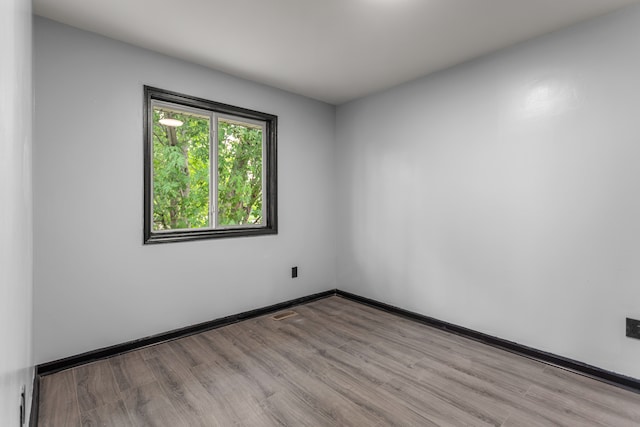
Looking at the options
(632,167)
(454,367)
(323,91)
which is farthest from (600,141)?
(323,91)

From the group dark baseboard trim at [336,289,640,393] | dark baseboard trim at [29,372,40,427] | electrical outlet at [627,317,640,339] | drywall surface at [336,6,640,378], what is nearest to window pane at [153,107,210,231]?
dark baseboard trim at [29,372,40,427]

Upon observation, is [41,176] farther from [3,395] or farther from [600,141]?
[600,141]

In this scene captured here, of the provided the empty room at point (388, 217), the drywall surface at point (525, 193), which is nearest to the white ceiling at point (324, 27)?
the empty room at point (388, 217)

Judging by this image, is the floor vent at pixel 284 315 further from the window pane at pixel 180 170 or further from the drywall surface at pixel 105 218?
the window pane at pixel 180 170

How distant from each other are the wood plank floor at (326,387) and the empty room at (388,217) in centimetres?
2

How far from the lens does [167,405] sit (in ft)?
5.97

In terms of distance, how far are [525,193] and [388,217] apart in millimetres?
1328

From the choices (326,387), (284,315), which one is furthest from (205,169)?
(326,387)

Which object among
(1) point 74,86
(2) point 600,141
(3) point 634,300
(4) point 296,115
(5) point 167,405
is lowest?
(5) point 167,405

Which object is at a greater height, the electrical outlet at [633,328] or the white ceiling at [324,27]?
the white ceiling at [324,27]

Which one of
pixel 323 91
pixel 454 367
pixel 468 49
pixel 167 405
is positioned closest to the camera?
pixel 167 405

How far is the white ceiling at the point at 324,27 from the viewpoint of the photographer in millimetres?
1969

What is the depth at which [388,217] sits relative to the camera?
3.40 metres

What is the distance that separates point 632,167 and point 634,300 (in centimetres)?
85
